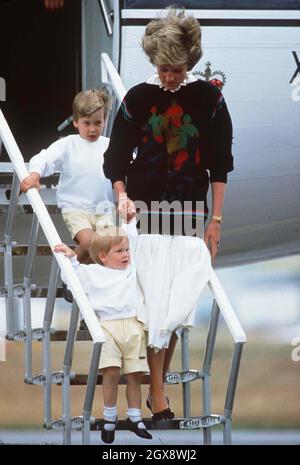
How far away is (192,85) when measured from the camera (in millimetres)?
5957

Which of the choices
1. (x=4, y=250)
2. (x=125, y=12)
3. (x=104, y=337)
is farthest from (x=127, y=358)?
(x=125, y=12)

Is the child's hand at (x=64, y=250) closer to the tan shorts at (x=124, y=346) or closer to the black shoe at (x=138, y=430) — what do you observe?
the tan shorts at (x=124, y=346)

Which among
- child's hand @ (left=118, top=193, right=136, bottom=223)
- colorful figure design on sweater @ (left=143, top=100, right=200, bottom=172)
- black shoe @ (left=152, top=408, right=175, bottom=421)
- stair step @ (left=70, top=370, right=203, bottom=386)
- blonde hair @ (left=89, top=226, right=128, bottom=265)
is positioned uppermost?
colorful figure design on sweater @ (left=143, top=100, right=200, bottom=172)

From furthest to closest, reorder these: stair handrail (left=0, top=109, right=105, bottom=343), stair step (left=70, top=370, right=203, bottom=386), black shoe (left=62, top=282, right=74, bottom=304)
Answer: black shoe (left=62, top=282, right=74, bottom=304)
stair step (left=70, top=370, right=203, bottom=386)
stair handrail (left=0, top=109, right=105, bottom=343)

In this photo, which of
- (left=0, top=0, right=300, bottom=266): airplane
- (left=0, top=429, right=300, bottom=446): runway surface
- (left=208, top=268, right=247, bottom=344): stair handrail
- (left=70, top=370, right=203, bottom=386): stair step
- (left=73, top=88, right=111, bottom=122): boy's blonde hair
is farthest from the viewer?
(left=0, top=0, right=300, bottom=266): airplane

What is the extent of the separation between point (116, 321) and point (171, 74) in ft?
2.79

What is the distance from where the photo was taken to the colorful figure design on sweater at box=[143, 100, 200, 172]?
5953 mm

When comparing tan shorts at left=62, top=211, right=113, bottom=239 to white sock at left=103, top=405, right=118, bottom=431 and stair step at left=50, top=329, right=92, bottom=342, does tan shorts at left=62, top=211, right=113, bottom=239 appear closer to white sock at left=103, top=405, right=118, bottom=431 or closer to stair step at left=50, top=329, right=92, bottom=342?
stair step at left=50, top=329, right=92, bottom=342

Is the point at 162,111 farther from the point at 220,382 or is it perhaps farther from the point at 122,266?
the point at 220,382

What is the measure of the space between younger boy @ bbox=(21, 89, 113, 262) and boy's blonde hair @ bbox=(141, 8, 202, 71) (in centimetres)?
50

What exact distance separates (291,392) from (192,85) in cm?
148

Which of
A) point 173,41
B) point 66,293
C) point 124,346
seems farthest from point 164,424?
point 173,41

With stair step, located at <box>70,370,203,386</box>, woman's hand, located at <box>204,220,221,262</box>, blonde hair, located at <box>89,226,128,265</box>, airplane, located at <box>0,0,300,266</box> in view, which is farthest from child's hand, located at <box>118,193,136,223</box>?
airplane, located at <box>0,0,300,266</box>

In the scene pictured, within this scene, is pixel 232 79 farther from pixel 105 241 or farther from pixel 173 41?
pixel 105 241
